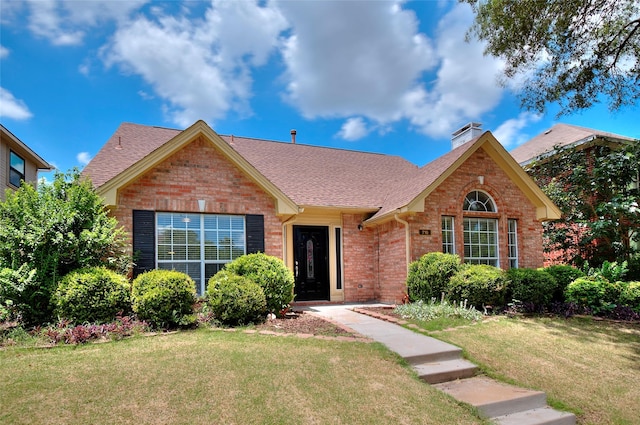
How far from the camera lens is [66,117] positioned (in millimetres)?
13891

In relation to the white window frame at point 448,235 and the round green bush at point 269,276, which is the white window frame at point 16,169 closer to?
the round green bush at point 269,276

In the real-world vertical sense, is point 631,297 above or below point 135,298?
below

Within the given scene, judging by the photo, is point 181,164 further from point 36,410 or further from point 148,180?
point 36,410

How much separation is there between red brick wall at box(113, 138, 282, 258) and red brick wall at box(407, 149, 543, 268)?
4061mm

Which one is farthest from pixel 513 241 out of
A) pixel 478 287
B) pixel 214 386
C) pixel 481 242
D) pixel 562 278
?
pixel 214 386

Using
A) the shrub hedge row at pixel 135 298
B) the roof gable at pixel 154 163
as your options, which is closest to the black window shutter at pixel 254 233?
the roof gable at pixel 154 163

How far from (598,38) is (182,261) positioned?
11465 millimetres

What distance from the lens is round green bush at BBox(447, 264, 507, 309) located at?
382 inches

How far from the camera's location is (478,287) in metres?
9.66

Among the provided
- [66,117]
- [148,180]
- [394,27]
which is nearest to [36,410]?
[148,180]

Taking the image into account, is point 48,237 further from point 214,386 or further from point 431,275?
point 431,275

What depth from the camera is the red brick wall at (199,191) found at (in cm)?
975

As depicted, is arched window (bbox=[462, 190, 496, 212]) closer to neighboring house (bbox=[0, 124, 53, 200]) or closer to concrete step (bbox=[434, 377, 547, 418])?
concrete step (bbox=[434, 377, 547, 418])

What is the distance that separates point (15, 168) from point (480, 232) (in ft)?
66.8
